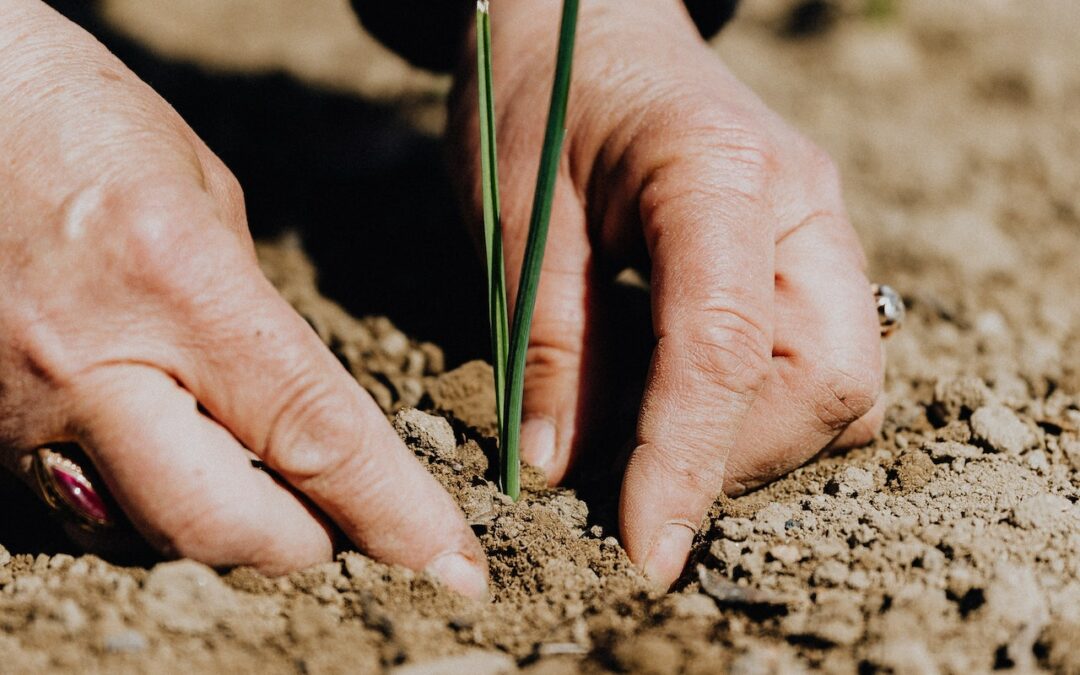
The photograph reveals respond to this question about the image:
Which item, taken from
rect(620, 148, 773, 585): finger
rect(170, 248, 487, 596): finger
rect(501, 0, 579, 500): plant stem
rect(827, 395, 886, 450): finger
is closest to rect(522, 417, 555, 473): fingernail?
rect(501, 0, 579, 500): plant stem

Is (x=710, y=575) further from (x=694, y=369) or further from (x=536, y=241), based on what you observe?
(x=536, y=241)

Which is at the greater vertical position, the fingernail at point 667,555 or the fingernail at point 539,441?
the fingernail at point 667,555

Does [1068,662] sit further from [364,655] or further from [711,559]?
[364,655]

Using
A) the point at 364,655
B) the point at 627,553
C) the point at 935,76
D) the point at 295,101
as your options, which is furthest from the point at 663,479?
the point at 935,76

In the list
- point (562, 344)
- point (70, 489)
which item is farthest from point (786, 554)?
point (70, 489)

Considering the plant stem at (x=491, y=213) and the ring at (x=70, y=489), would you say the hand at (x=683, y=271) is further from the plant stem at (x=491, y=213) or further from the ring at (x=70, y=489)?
the ring at (x=70, y=489)

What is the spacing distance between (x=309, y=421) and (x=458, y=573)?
0.26 m

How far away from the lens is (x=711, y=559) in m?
1.19

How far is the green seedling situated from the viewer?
1.06 metres

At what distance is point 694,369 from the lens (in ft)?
4.08

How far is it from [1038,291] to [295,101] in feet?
6.97

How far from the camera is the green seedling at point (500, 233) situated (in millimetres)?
1064

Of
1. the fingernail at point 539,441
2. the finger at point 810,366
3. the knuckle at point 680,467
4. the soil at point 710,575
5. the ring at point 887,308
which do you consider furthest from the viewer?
the ring at point 887,308

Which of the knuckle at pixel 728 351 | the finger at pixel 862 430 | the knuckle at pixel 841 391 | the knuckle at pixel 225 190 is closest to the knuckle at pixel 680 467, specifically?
the knuckle at pixel 728 351
